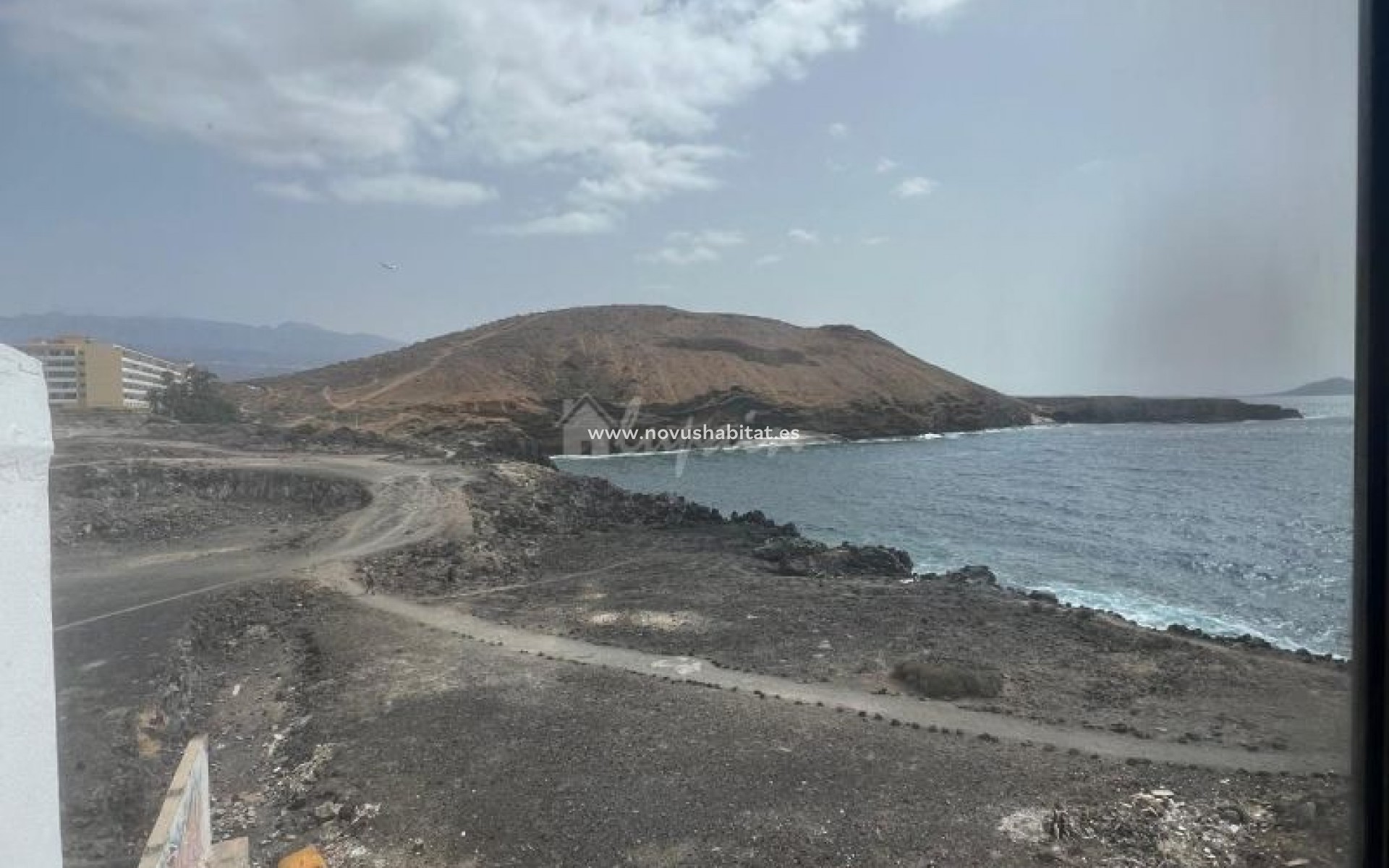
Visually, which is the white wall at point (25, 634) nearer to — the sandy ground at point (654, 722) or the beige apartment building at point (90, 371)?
the beige apartment building at point (90, 371)

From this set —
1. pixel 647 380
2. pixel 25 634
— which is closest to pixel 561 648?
pixel 25 634

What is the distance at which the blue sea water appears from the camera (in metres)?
13.6

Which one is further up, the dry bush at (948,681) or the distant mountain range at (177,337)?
the distant mountain range at (177,337)

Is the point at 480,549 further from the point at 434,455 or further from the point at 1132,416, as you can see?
the point at 1132,416

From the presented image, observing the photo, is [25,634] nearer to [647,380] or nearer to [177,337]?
[177,337]

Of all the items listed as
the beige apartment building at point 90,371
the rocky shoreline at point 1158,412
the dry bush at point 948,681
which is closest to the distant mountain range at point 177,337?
the beige apartment building at point 90,371

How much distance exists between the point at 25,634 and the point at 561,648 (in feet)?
29.9

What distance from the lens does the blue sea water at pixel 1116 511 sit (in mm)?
13633

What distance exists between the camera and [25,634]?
1.18 metres

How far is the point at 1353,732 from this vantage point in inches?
62.6

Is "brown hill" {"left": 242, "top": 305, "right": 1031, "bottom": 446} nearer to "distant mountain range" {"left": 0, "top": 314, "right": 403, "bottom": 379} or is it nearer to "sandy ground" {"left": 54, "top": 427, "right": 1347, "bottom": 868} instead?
"distant mountain range" {"left": 0, "top": 314, "right": 403, "bottom": 379}

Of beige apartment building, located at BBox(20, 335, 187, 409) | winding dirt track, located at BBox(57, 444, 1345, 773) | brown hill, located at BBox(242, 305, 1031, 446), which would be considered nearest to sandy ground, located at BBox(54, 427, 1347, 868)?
winding dirt track, located at BBox(57, 444, 1345, 773)

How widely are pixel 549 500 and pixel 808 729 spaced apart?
596 inches

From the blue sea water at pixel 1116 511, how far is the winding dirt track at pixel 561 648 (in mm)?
1857
